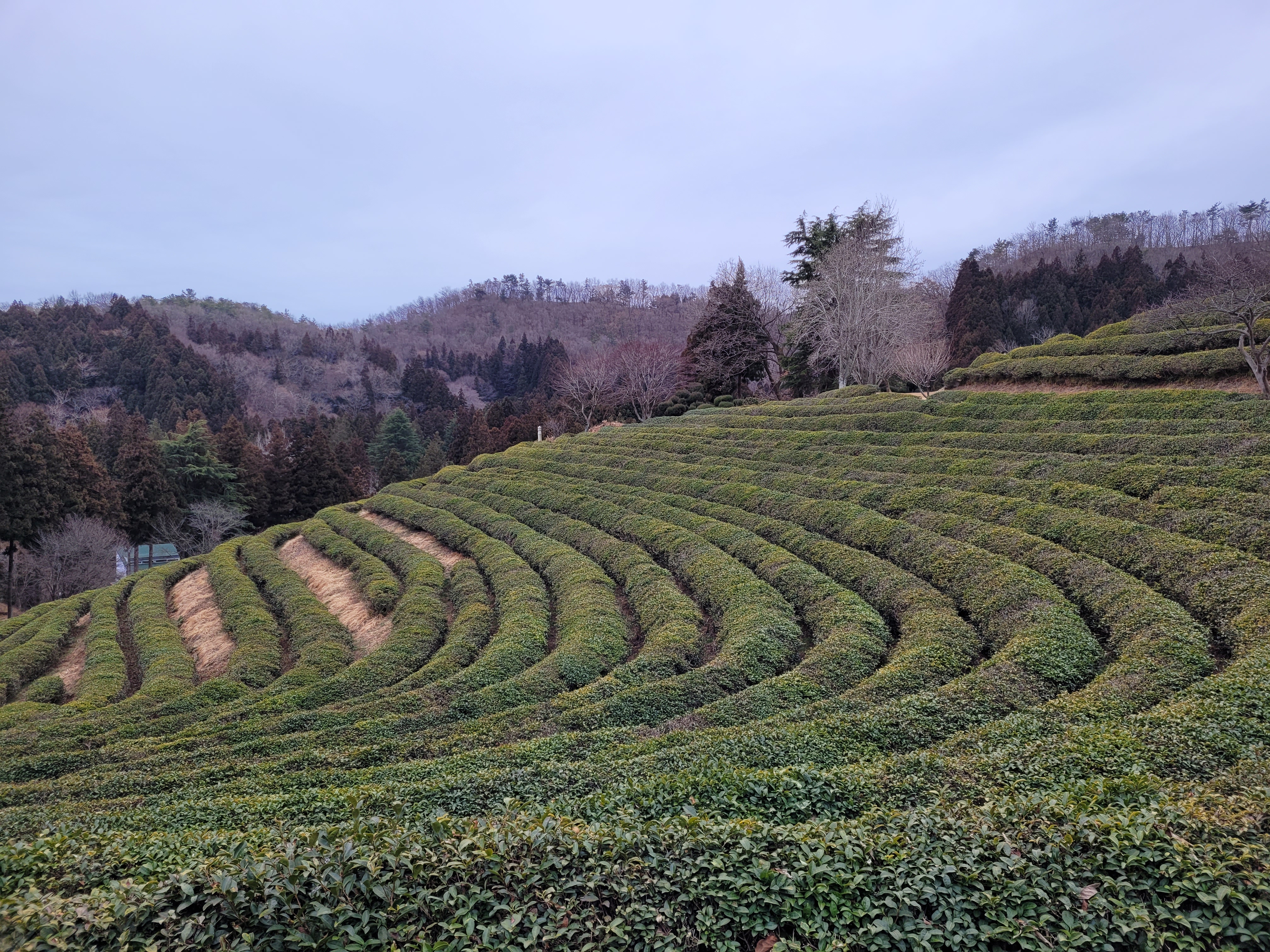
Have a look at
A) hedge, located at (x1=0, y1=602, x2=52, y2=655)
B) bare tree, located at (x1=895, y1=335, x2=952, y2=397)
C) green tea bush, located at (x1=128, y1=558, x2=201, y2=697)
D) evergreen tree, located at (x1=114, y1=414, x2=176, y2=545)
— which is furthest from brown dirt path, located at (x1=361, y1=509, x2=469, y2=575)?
bare tree, located at (x1=895, y1=335, x2=952, y2=397)

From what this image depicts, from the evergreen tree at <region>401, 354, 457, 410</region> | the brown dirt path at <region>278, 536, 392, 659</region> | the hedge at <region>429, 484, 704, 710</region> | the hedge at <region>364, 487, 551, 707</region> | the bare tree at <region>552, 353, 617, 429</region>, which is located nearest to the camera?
the hedge at <region>429, 484, 704, 710</region>

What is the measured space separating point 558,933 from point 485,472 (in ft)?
103

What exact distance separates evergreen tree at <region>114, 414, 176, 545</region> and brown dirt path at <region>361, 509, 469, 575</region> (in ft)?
65.6

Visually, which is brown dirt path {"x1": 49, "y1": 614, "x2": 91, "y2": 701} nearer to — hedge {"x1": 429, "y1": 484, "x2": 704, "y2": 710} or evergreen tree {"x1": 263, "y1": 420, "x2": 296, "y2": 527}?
hedge {"x1": 429, "y1": 484, "x2": 704, "y2": 710}

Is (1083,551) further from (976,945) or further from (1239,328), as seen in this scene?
(1239,328)

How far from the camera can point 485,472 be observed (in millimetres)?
34594

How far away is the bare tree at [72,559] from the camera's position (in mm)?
34688

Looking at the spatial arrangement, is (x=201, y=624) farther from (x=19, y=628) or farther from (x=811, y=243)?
(x=811, y=243)

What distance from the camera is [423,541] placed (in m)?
26.3

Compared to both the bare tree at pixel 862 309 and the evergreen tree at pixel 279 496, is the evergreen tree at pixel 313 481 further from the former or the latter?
the bare tree at pixel 862 309

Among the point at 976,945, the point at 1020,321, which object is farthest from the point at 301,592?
the point at 1020,321

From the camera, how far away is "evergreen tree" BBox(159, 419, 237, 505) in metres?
48.0

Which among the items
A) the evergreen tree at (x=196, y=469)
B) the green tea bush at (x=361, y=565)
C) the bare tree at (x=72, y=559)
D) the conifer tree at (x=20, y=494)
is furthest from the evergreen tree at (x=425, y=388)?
the green tea bush at (x=361, y=565)

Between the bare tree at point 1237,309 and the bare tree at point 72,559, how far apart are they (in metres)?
45.0
